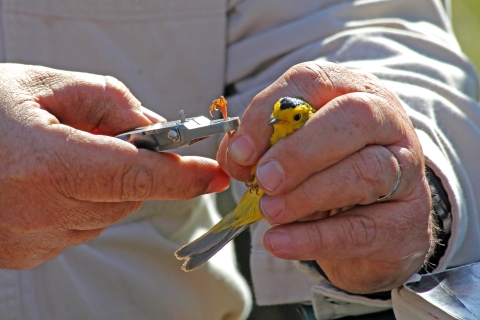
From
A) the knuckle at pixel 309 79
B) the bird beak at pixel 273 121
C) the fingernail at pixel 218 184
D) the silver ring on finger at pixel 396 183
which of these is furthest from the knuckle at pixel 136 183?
the silver ring on finger at pixel 396 183

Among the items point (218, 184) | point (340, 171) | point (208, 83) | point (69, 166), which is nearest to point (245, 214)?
Answer: point (218, 184)

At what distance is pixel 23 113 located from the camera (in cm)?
154

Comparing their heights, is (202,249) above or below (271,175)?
below

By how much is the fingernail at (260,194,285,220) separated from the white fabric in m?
0.47

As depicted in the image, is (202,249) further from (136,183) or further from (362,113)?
(362,113)

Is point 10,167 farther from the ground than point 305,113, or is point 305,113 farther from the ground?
point 305,113

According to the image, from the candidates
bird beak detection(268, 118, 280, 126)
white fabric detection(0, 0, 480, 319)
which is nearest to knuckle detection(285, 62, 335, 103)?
bird beak detection(268, 118, 280, 126)

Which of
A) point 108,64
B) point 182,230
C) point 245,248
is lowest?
point 245,248

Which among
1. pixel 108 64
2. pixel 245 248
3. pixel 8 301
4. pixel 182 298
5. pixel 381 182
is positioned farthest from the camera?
pixel 245 248

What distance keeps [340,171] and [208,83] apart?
45.0 inches

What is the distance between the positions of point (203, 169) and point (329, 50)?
91 cm

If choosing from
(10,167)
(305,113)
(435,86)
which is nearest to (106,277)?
(10,167)

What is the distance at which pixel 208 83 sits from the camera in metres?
2.51

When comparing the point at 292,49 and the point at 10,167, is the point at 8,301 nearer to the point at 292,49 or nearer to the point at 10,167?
the point at 10,167
